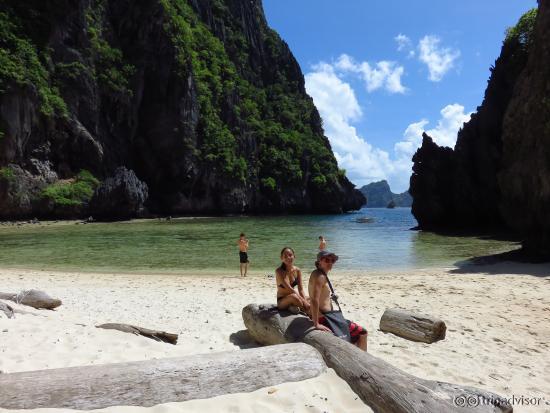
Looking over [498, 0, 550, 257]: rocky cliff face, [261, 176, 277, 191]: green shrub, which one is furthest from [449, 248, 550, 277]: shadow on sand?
[261, 176, 277, 191]: green shrub

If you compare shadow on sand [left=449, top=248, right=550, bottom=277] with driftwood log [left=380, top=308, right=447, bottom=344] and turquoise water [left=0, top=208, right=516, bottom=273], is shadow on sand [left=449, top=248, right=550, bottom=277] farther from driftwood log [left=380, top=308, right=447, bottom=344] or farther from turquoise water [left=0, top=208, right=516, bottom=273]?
driftwood log [left=380, top=308, right=447, bottom=344]

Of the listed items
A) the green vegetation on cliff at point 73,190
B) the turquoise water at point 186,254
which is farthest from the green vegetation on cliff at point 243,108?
the turquoise water at point 186,254

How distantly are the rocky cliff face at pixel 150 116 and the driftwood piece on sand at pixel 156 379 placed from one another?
48.3m

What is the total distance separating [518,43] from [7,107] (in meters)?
58.9

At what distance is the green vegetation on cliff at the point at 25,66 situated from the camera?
4531cm

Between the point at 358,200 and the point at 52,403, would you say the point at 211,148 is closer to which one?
the point at 358,200

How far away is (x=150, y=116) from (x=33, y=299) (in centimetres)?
6184

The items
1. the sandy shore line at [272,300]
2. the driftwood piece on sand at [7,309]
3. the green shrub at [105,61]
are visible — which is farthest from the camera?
the green shrub at [105,61]

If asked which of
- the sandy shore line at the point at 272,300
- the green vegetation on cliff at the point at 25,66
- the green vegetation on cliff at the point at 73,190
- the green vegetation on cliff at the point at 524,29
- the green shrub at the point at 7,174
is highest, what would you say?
the green vegetation on cliff at the point at 524,29

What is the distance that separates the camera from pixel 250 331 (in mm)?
6629

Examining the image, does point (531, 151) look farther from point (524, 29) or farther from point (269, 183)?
point (269, 183)

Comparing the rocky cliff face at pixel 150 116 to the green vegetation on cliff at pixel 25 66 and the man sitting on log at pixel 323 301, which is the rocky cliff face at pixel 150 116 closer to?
the green vegetation on cliff at pixel 25 66

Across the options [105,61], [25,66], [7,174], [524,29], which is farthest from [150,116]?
[524,29]

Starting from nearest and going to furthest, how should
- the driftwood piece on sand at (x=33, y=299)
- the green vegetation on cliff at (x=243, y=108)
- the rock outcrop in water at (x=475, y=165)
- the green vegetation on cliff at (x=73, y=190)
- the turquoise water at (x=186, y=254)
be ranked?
the driftwood piece on sand at (x=33, y=299) < the turquoise water at (x=186, y=254) < the rock outcrop in water at (x=475, y=165) < the green vegetation on cliff at (x=73, y=190) < the green vegetation on cliff at (x=243, y=108)
